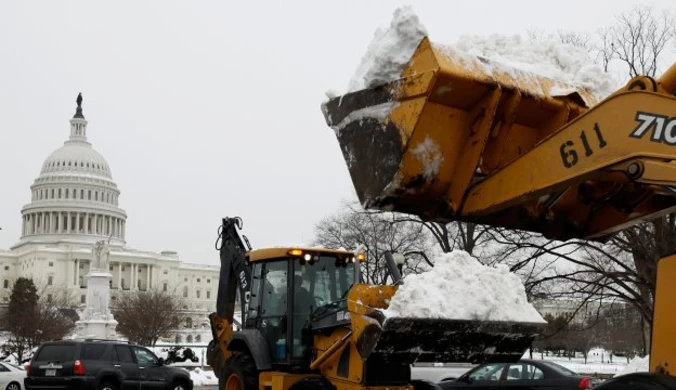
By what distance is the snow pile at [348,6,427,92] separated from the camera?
17.3 ft

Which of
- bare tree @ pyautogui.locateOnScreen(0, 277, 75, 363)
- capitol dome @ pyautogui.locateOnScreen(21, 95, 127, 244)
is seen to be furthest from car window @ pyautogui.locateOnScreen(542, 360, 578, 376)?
capitol dome @ pyautogui.locateOnScreen(21, 95, 127, 244)

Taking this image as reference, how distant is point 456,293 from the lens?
26.9 ft

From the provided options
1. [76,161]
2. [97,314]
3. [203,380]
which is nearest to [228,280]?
[203,380]

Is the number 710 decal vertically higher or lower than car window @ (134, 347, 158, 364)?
higher

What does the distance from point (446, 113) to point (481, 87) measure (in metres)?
0.27

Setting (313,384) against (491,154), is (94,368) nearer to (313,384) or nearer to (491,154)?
(313,384)

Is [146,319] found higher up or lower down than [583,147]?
lower down

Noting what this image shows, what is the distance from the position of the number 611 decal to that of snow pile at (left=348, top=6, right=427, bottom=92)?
1180mm

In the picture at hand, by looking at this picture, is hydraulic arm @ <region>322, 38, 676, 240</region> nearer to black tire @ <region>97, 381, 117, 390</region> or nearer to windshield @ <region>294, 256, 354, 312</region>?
windshield @ <region>294, 256, 354, 312</region>

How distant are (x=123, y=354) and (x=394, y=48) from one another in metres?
14.7

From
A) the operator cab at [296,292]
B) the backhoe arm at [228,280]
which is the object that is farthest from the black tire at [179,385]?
the operator cab at [296,292]

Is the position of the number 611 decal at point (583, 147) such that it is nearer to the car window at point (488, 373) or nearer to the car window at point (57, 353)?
the car window at point (488, 373)

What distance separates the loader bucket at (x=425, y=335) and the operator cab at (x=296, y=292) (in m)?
1.65

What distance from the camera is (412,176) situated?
5246 millimetres
